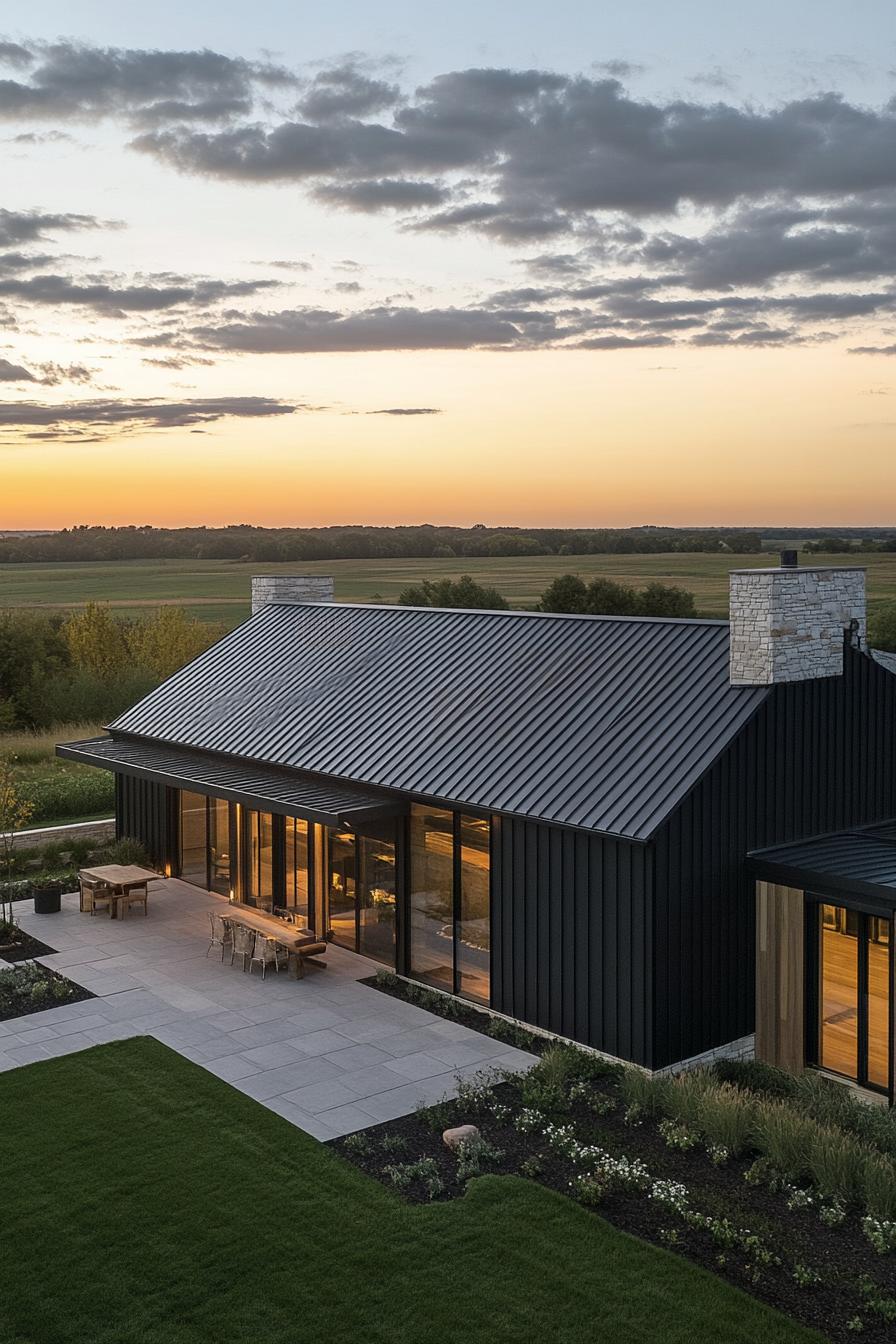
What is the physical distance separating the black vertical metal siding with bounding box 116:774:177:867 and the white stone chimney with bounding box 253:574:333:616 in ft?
15.8

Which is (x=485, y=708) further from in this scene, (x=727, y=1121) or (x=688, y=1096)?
(x=727, y=1121)

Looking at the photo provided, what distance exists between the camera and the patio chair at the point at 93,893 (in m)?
18.7

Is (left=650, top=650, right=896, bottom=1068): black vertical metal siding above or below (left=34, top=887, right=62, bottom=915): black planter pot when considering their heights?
above

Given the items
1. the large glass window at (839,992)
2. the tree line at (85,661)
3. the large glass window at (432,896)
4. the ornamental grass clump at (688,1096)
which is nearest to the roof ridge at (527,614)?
the large glass window at (432,896)

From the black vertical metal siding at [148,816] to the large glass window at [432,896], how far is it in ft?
22.9

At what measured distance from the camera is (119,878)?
18.7m

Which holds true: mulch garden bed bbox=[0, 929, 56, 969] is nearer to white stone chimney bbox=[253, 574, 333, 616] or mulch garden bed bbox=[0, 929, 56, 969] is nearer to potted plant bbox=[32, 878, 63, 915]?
potted plant bbox=[32, 878, 63, 915]

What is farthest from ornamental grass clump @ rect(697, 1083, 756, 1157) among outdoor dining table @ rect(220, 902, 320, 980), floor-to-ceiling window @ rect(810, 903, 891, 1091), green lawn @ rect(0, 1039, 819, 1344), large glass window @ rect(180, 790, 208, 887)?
large glass window @ rect(180, 790, 208, 887)

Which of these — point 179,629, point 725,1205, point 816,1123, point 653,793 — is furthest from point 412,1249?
point 179,629

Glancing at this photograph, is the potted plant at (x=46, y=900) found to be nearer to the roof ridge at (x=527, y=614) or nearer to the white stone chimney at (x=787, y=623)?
the roof ridge at (x=527, y=614)

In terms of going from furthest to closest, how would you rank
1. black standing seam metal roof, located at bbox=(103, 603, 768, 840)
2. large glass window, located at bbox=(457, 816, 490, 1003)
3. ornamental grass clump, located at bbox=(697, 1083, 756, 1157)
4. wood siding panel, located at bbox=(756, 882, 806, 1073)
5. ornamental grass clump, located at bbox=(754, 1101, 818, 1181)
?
large glass window, located at bbox=(457, 816, 490, 1003) < black standing seam metal roof, located at bbox=(103, 603, 768, 840) < wood siding panel, located at bbox=(756, 882, 806, 1073) < ornamental grass clump, located at bbox=(697, 1083, 756, 1157) < ornamental grass clump, located at bbox=(754, 1101, 818, 1181)

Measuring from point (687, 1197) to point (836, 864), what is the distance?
14.7 ft

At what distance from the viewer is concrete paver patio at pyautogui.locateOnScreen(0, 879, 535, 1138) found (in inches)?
467

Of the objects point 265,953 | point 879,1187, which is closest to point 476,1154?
point 879,1187
